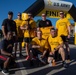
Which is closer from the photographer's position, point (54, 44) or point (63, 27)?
point (54, 44)

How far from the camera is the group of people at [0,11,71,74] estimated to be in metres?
6.61

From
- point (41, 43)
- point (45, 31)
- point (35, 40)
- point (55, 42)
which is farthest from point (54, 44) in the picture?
point (45, 31)

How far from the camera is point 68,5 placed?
51.0 feet

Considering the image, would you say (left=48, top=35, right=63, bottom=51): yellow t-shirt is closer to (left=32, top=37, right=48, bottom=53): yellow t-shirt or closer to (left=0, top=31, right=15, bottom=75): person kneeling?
(left=32, top=37, right=48, bottom=53): yellow t-shirt

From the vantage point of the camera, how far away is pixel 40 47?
7.79 meters

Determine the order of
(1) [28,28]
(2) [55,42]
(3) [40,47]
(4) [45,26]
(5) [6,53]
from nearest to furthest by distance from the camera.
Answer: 1. (5) [6,53]
2. (3) [40,47]
3. (2) [55,42]
4. (1) [28,28]
5. (4) [45,26]

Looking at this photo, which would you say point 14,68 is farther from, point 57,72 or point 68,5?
point 68,5

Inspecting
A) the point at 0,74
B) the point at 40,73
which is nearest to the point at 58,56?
the point at 40,73

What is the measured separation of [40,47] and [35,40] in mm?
279

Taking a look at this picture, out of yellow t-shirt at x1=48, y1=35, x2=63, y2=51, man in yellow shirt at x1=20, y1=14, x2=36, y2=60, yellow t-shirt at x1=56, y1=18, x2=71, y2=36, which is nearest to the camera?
yellow t-shirt at x1=48, y1=35, x2=63, y2=51

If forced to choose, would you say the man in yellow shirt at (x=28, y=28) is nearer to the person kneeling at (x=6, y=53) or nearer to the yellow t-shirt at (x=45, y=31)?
the yellow t-shirt at (x=45, y=31)

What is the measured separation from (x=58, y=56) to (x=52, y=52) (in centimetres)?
82

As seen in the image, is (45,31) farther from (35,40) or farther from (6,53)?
(6,53)

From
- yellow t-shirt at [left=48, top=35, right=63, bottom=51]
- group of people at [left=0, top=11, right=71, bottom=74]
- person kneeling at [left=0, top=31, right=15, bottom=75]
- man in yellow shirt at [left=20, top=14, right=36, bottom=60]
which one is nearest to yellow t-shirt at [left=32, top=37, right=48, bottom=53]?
group of people at [left=0, top=11, right=71, bottom=74]
